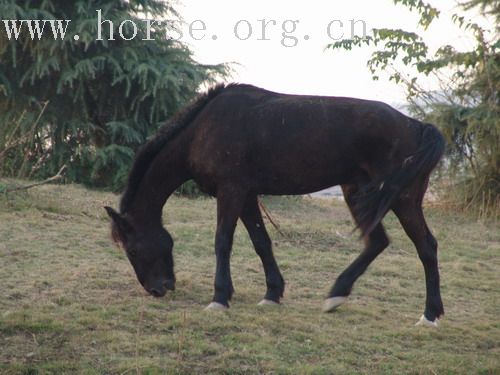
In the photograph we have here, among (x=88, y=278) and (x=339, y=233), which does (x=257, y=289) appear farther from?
(x=339, y=233)

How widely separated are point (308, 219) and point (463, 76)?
4202 mm

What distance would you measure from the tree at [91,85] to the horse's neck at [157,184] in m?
6.83

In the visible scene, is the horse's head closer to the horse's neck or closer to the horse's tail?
the horse's neck

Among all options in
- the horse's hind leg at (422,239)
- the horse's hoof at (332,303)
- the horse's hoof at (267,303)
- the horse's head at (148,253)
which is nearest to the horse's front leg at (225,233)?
the horse's hoof at (267,303)

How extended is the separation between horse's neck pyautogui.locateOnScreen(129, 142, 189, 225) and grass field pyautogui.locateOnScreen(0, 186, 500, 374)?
0.64 metres

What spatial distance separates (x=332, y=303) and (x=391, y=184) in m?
1.06

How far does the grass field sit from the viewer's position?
17.1ft

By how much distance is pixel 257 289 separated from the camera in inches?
284

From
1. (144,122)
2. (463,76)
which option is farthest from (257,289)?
(463,76)

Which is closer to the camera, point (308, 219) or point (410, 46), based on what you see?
point (308, 219)

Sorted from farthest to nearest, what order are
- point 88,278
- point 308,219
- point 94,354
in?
point 308,219
point 88,278
point 94,354

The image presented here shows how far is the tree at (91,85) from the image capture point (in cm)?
1339

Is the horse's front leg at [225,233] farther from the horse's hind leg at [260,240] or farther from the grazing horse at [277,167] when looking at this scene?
the horse's hind leg at [260,240]

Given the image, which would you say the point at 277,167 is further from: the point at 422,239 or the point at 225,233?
the point at 422,239
